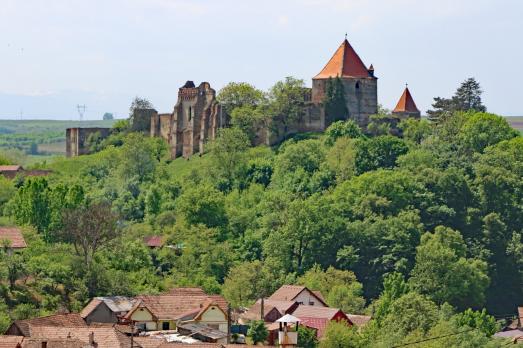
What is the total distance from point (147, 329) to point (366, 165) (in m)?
35.1

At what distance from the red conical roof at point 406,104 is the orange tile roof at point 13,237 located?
35.9m

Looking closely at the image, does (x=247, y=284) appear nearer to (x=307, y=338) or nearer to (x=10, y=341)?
(x=307, y=338)

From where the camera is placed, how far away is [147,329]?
71.7 metres

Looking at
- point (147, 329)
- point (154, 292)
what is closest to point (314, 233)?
point (154, 292)

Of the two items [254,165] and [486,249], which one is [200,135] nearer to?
[254,165]

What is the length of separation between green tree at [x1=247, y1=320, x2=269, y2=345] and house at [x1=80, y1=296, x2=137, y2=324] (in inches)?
280

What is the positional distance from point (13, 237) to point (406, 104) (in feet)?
127

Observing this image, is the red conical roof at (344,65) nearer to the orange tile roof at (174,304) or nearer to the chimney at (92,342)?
the orange tile roof at (174,304)

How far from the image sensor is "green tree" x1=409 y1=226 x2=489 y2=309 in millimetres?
86688

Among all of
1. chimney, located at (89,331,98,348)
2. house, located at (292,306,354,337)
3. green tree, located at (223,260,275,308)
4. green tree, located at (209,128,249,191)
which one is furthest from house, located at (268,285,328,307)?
green tree, located at (209,128,249,191)

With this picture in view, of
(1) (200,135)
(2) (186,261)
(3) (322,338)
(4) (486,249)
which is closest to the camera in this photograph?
(3) (322,338)

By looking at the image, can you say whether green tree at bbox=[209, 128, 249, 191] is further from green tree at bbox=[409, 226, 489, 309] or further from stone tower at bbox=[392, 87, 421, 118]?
green tree at bbox=[409, 226, 489, 309]

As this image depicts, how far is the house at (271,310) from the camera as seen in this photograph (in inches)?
2911

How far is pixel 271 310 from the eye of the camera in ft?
246
